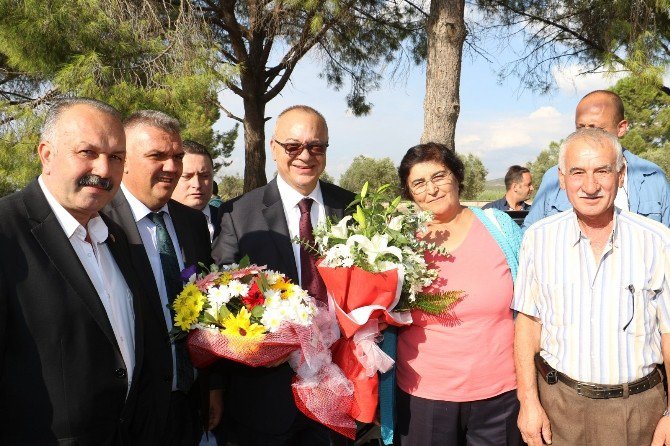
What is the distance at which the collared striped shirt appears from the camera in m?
2.40

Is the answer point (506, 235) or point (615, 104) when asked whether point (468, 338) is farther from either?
point (615, 104)

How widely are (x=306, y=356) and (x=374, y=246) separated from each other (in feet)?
1.90

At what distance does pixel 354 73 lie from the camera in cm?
1067

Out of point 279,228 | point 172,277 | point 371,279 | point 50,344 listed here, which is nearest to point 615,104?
point 371,279

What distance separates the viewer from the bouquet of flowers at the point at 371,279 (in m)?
2.48

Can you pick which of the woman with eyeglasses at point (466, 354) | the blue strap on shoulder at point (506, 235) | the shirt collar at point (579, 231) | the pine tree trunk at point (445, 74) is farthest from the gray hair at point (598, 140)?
the pine tree trunk at point (445, 74)

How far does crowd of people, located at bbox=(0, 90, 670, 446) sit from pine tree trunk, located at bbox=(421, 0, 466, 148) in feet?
10.5

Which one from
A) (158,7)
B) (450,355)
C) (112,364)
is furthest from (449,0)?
(112,364)

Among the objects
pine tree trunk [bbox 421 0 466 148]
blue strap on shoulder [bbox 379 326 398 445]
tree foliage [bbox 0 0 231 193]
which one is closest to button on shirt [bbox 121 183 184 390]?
blue strap on shoulder [bbox 379 326 398 445]

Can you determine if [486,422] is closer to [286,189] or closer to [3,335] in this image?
[286,189]

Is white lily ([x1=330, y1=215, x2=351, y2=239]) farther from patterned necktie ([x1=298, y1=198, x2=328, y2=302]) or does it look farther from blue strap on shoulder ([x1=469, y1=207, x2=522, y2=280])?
blue strap on shoulder ([x1=469, y1=207, x2=522, y2=280])

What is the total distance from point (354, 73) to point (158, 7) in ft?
15.0

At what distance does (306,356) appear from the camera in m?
2.38

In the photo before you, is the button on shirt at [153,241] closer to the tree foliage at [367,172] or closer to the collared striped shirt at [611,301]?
the collared striped shirt at [611,301]
